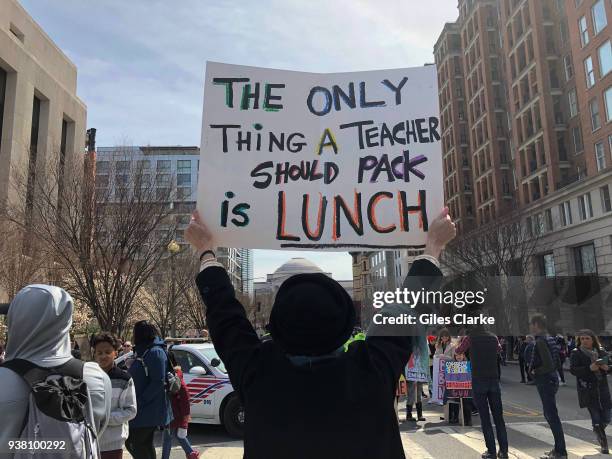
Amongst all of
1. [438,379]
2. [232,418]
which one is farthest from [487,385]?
[232,418]

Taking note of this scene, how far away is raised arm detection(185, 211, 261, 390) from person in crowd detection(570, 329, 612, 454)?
7440 mm

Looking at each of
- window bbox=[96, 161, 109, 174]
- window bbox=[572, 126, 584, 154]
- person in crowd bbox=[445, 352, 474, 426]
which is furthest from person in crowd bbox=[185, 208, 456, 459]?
window bbox=[572, 126, 584, 154]

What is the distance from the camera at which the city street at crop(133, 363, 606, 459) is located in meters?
7.83

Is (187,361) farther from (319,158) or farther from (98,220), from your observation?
(98,220)

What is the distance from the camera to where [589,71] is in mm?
36750

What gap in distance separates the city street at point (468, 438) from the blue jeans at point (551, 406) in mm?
523

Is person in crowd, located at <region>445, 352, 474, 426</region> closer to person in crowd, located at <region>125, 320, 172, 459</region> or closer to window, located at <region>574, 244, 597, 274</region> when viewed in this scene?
person in crowd, located at <region>125, 320, 172, 459</region>

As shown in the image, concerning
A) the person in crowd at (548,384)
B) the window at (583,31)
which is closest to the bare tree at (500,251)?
the window at (583,31)

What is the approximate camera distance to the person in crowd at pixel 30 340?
2.12m

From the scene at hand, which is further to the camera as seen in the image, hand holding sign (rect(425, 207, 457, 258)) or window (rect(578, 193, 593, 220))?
window (rect(578, 193, 593, 220))

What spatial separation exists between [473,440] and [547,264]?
34.8 m

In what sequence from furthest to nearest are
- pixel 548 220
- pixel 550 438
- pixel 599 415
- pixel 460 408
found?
1. pixel 548 220
2. pixel 460 408
3. pixel 550 438
4. pixel 599 415

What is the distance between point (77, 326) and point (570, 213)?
33543mm

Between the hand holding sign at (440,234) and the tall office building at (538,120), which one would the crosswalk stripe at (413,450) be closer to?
the hand holding sign at (440,234)
